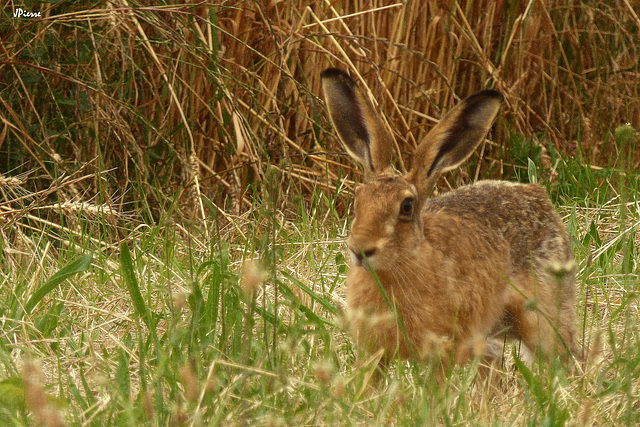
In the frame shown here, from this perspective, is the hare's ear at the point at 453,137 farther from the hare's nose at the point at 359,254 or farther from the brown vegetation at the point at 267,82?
the brown vegetation at the point at 267,82

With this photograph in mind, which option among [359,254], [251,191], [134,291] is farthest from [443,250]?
[251,191]

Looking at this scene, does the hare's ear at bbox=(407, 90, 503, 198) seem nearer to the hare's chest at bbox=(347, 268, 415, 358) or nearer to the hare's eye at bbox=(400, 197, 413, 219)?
the hare's eye at bbox=(400, 197, 413, 219)

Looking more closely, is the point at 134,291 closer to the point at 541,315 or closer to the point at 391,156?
the point at 391,156

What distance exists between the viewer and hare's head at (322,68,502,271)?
3.00m

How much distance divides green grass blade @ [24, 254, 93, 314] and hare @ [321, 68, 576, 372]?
951 mm

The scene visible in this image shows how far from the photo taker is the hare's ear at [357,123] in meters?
3.30

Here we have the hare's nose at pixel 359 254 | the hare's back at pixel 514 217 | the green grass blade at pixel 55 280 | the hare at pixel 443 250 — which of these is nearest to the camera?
the hare's nose at pixel 359 254

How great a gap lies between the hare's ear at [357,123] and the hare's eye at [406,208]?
0.26 metres

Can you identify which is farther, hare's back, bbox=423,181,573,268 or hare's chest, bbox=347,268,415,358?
hare's back, bbox=423,181,573,268

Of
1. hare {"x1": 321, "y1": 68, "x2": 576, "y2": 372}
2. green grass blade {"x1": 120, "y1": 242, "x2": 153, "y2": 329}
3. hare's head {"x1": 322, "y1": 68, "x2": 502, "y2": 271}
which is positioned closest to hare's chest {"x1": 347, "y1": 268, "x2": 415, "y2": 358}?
hare {"x1": 321, "y1": 68, "x2": 576, "y2": 372}

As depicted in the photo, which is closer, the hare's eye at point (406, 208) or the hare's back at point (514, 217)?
the hare's eye at point (406, 208)

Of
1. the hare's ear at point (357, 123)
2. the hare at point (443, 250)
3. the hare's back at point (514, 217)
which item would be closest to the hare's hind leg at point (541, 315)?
the hare at point (443, 250)

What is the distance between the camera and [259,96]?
5.38 m

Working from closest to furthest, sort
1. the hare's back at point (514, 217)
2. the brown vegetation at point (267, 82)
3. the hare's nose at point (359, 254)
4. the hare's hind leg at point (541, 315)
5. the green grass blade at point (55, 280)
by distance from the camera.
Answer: the hare's nose at point (359, 254) → the green grass blade at point (55, 280) → the hare's hind leg at point (541, 315) → the hare's back at point (514, 217) → the brown vegetation at point (267, 82)
